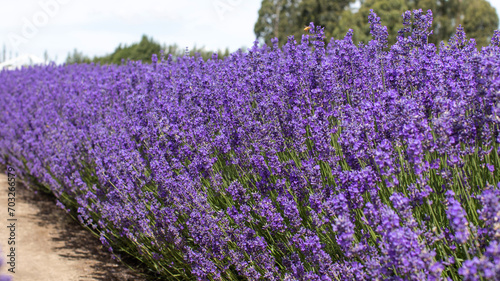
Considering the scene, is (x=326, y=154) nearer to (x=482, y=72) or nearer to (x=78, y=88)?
(x=482, y=72)

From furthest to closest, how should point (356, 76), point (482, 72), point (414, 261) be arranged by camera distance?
point (356, 76) → point (482, 72) → point (414, 261)

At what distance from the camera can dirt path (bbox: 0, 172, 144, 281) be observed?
4.21 metres

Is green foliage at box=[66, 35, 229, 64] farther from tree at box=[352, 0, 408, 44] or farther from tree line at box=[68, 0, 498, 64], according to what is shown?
tree at box=[352, 0, 408, 44]

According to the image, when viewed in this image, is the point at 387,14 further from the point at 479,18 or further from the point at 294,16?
the point at 294,16

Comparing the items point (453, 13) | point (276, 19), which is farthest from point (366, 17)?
point (276, 19)

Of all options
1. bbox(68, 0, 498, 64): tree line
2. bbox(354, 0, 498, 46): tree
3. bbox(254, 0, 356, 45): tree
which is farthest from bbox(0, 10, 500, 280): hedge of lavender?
bbox(254, 0, 356, 45): tree

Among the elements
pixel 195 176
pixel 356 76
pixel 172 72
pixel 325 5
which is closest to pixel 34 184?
pixel 172 72

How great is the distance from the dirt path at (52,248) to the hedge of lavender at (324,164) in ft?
1.10

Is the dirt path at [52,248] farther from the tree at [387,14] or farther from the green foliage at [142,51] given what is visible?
the tree at [387,14]

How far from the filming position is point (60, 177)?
5.04m

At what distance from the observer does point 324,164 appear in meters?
2.88

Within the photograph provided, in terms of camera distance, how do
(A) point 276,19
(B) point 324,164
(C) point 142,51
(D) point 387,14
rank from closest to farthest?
(B) point 324,164, (C) point 142,51, (D) point 387,14, (A) point 276,19

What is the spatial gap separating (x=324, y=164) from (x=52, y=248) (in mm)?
3449

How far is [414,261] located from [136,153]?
7.96 ft
